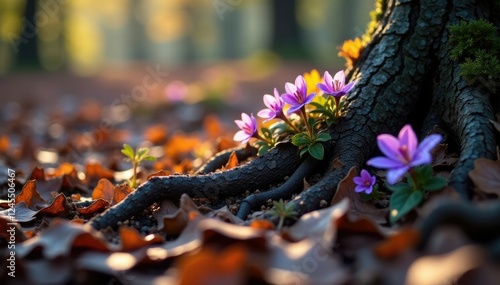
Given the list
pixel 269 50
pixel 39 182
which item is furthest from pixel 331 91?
pixel 269 50

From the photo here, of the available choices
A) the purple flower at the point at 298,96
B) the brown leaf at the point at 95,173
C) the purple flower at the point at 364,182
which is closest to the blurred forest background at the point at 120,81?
the purple flower at the point at 298,96

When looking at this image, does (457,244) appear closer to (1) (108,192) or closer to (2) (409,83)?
(2) (409,83)

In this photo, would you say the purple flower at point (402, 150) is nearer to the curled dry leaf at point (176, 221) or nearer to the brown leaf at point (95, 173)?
the curled dry leaf at point (176, 221)

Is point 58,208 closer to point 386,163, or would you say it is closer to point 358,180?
point 358,180

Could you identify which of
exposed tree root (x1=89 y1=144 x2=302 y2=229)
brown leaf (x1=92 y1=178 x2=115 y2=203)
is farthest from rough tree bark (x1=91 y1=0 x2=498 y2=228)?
brown leaf (x1=92 y1=178 x2=115 y2=203)

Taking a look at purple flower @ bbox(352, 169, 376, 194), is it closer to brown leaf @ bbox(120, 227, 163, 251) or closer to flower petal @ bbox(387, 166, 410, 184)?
flower petal @ bbox(387, 166, 410, 184)
